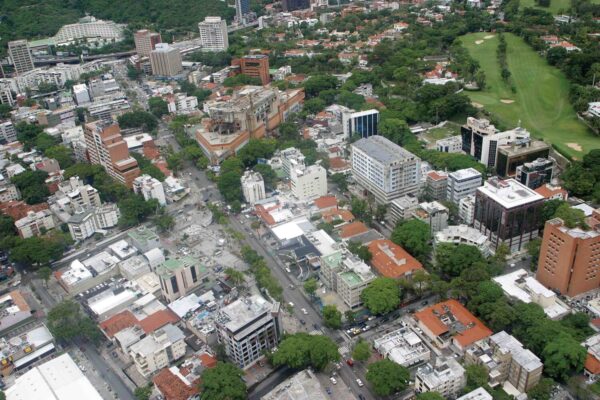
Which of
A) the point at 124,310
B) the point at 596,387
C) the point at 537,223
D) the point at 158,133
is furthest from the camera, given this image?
the point at 158,133

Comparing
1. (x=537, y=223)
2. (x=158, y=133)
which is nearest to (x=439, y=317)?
(x=537, y=223)

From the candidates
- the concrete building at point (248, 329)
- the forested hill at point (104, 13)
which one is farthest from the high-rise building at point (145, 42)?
the concrete building at point (248, 329)

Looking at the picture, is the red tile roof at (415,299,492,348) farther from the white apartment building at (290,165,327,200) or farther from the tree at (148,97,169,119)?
the tree at (148,97,169,119)

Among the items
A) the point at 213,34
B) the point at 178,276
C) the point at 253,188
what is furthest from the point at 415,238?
the point at 213,34

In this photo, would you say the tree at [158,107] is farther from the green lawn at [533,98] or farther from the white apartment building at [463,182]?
the white apartment building at [463,182]

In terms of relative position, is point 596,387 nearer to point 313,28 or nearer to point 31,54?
point 313,28

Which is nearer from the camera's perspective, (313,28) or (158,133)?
(158,133)

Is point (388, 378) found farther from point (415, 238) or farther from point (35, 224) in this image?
point (35, 224)

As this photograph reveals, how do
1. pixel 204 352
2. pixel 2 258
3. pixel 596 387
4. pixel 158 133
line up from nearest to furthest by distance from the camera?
pixel 596 387
pixel 204 352
pixel 2 258
pixel 158 133
